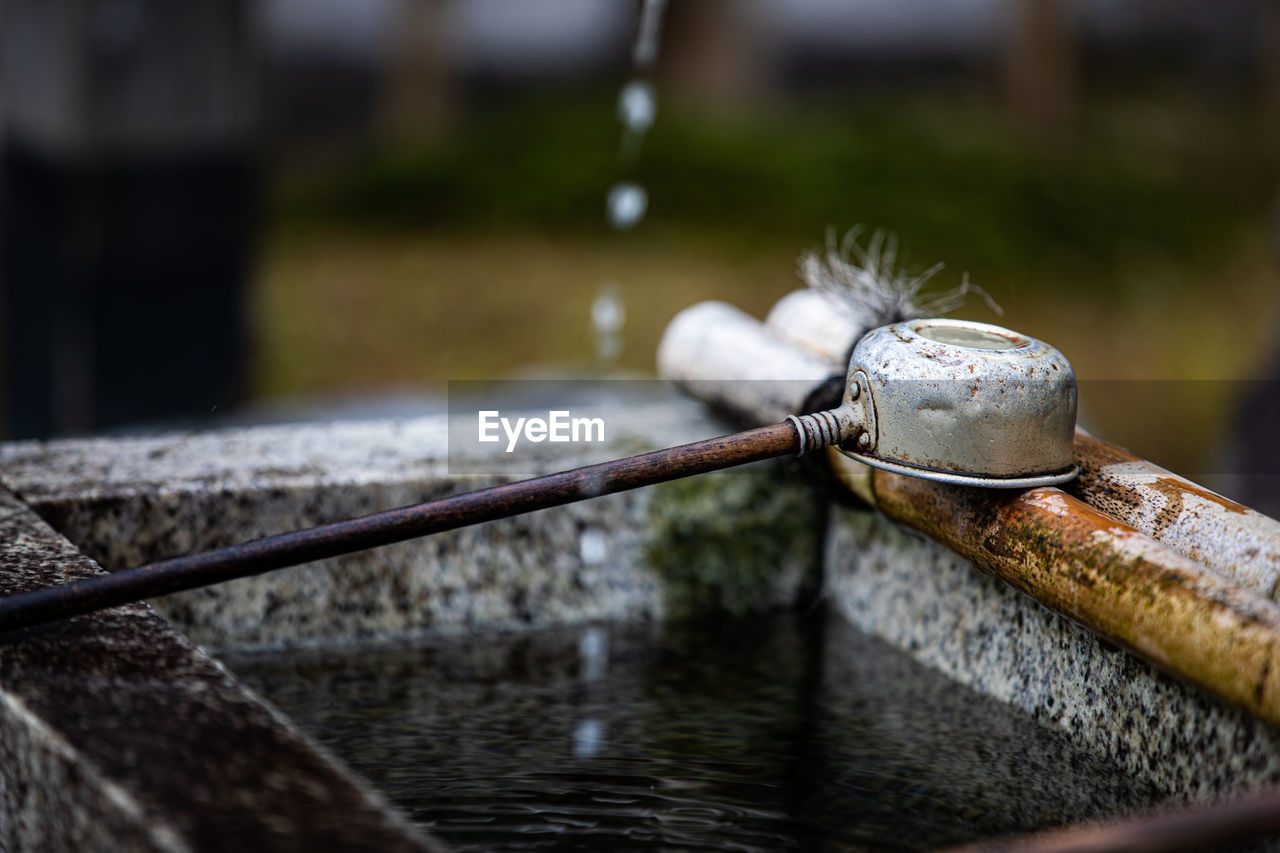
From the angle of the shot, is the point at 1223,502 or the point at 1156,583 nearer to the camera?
the point at 1156,583

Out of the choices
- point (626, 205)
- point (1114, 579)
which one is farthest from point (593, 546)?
point (626, 205)

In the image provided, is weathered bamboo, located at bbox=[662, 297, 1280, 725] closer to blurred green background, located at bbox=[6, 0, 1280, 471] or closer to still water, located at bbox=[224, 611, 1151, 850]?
still water, located at bbox=[224, 611, 1151, 850]

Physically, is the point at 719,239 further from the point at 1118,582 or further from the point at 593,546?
A: the point at 1118,582

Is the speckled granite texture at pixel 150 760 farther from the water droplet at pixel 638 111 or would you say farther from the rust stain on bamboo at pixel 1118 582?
the water droplet at pixel 638 111

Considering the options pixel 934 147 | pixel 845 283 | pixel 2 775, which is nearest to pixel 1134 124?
pixel 934 147

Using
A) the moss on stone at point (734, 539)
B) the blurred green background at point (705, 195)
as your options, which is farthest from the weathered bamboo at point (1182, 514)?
the blurred green background at point (705, 195)

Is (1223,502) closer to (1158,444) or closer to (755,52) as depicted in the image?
(1158,444)
